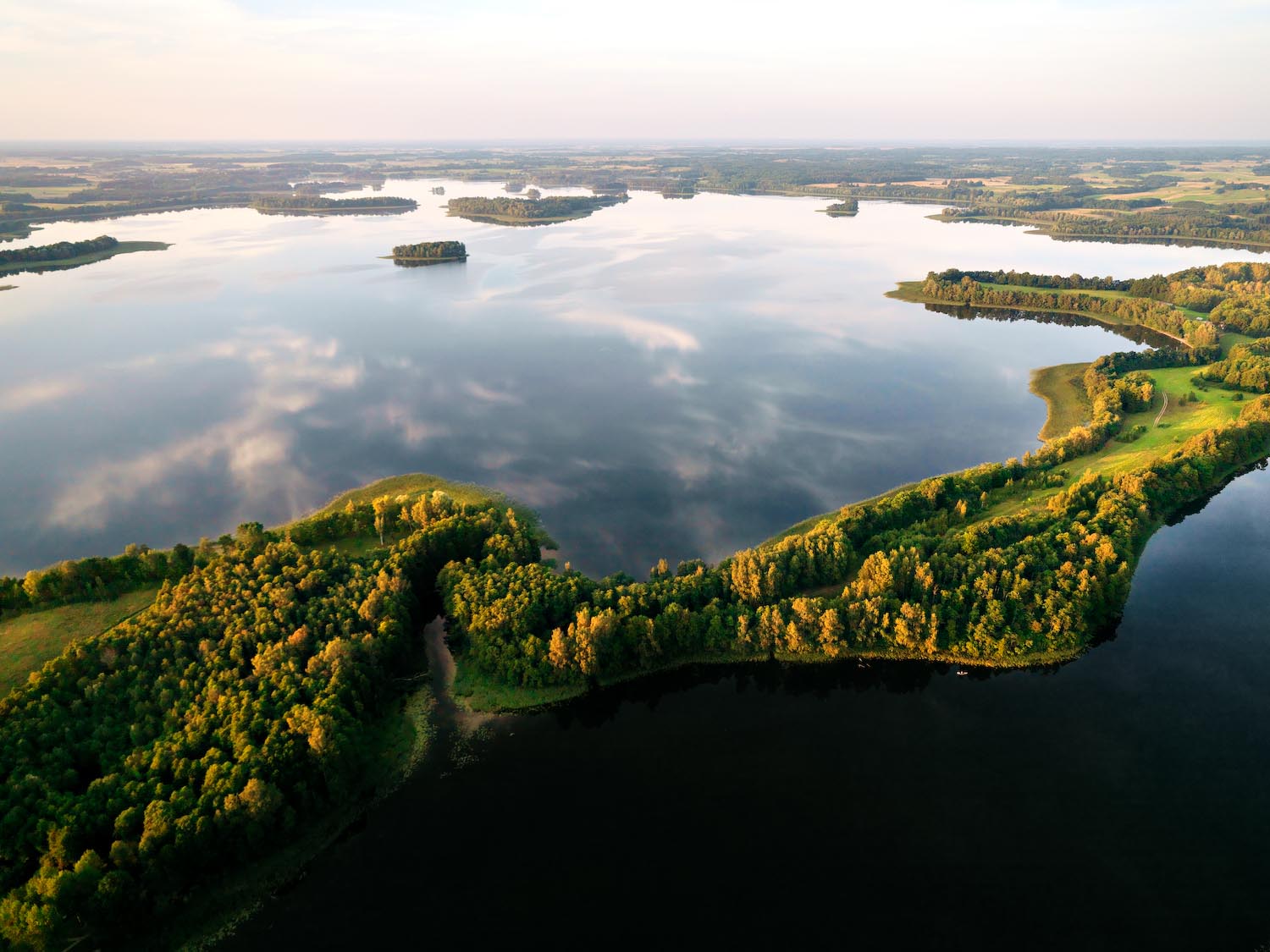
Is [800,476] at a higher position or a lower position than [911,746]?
higher

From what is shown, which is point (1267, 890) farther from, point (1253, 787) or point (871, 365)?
point (871, 365)

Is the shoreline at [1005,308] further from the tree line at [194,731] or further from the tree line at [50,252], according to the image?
the tree line at [50,252]

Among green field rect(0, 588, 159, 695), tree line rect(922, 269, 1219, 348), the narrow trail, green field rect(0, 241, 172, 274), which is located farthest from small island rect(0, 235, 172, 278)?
tree line rect(922, 269, 1219, 348)

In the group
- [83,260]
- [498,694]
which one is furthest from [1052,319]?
[83,260]

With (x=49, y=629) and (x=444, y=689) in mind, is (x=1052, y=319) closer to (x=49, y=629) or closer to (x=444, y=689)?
(x=444, y=689)

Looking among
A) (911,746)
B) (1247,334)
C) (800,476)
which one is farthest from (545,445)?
(1247,334)

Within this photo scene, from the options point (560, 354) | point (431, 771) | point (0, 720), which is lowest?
point (431, 771)
